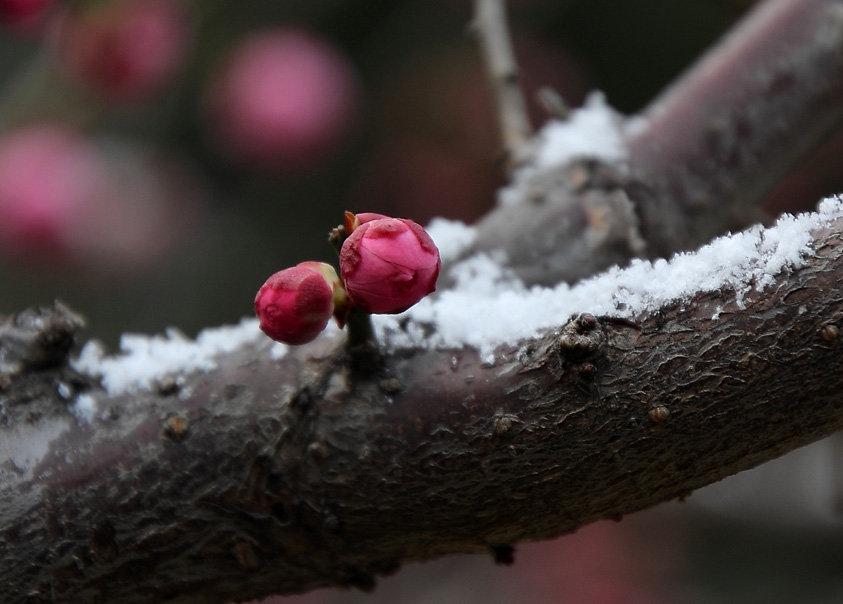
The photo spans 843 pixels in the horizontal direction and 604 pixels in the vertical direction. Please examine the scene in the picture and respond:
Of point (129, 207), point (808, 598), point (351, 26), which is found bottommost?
point (808, 598)

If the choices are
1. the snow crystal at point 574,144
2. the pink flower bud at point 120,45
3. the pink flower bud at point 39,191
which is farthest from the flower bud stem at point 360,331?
the pink flower bud at point 39,191

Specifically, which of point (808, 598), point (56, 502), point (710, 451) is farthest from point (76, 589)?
point (808, 598)

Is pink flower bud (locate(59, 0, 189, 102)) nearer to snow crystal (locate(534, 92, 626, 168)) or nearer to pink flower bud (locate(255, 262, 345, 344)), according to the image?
snow crystal (locate(534, 92, 626, 168))

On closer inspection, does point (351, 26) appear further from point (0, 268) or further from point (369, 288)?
point (369, 288)

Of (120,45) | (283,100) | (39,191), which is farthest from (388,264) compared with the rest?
(283,100)

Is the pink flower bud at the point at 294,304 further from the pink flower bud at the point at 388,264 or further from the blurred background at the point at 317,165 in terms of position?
the blurred background at the point at 317,165

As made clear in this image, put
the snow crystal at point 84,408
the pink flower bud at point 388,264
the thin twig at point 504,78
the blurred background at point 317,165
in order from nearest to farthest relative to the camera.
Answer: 1. the pink flower bud at point 388,264
2. the snow crystal at point 84,408
3. the thin twig at point 504,78
4. the blurred background at point 317,165

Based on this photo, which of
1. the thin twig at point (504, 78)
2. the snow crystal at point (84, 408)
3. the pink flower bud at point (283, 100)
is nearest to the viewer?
the snow crystal at point (84, 408)
